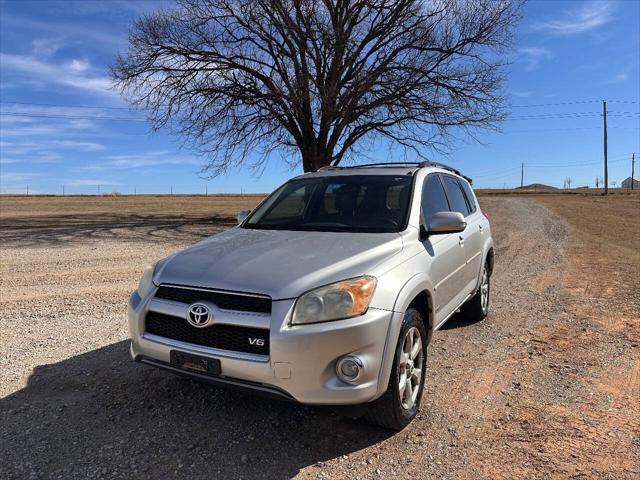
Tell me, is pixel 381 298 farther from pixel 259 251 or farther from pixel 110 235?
pixel 110 235

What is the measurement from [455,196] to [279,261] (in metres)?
2.93

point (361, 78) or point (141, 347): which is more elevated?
point (361, 78)

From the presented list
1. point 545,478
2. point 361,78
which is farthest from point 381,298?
point 361,78

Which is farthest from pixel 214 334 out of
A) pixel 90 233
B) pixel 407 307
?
pixel 90 233

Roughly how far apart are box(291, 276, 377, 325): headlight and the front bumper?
4 cm

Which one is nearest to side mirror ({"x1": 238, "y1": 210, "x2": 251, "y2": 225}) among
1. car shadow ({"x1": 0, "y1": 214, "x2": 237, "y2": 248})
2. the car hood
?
the car hood

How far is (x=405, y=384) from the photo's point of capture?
3322 mm

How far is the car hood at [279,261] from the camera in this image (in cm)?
295

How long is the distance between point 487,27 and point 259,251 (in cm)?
1810

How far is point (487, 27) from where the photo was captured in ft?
60.0

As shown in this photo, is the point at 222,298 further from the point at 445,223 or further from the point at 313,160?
the point at 313,160

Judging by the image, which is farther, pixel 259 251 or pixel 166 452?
pixel 259 251

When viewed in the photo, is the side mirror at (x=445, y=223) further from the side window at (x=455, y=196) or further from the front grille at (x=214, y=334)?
the front grille at (x=214, y=334)

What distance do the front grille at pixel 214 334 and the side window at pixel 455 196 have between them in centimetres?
301
